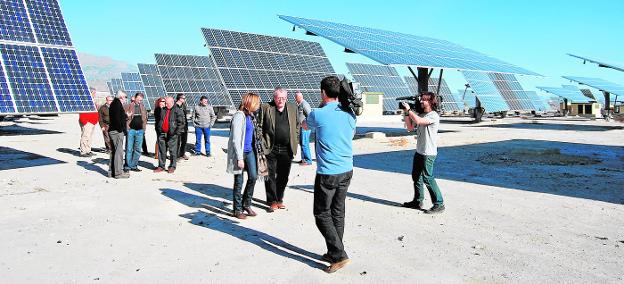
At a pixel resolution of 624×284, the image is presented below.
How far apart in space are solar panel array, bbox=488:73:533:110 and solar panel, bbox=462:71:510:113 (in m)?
1.13

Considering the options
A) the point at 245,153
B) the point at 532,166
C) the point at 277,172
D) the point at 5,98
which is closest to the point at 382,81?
the point at 532,166

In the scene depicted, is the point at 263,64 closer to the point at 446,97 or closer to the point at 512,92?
the point at 512,92

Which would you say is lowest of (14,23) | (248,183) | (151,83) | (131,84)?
(248,183)

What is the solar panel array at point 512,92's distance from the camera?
35.0m

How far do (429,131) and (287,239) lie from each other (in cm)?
259

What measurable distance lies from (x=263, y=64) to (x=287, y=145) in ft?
62.1

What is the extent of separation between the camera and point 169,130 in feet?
32.7

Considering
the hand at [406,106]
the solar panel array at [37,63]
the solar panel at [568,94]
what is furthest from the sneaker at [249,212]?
the solar panel at [568,94]

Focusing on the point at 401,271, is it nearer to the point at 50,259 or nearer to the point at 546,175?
the point at 50,259

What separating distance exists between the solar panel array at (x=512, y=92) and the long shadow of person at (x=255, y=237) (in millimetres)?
31846

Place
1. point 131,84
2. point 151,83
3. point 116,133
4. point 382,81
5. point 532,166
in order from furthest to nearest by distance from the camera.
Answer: point 131,84, point 382,81, point 151,83, point 532,166, point 116,133

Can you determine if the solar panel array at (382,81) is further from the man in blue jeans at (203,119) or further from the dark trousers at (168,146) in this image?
the dark trousers at (168,146)

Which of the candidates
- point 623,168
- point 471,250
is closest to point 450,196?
point 471,250

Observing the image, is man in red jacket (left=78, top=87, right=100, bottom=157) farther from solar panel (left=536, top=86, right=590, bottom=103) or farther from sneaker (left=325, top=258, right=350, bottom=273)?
solar panel (left=536, top=86, right=590, bottom=103)
